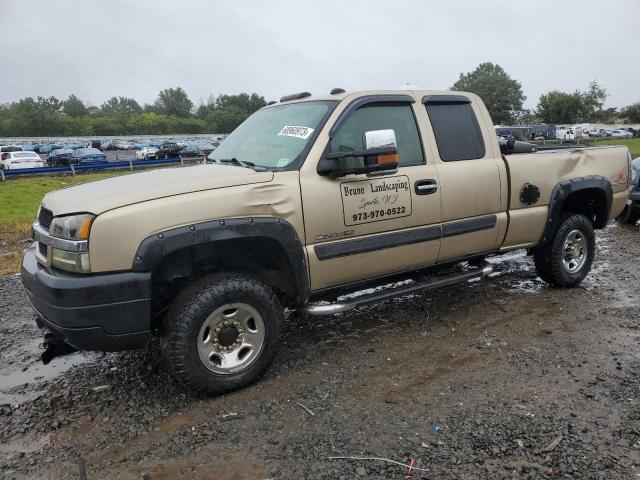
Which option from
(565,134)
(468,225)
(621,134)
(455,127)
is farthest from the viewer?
(621,134)

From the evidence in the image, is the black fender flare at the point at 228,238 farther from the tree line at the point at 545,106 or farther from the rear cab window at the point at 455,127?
the tree line at the point at 545,106

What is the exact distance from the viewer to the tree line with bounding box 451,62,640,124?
86.8 m

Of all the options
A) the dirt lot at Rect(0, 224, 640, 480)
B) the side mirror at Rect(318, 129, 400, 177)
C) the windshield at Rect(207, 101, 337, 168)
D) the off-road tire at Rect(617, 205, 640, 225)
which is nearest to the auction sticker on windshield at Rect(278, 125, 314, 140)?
the windshield at Rect(207, 101, 337, 168)

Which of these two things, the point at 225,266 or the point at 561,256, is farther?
the point at 561,256

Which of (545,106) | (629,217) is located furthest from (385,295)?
(545,106)

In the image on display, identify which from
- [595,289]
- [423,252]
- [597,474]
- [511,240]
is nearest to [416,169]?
[423,252]

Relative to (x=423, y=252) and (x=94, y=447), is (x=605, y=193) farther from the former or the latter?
(x=94, y=447)

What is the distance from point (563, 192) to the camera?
4.92m

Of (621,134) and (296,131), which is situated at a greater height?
(621,134)

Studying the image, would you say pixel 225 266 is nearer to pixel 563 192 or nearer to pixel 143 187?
pixel 143 187

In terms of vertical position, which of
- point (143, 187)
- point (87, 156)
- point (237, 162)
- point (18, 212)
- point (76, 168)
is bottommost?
point (18, 212)

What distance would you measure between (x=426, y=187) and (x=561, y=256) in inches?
82.6

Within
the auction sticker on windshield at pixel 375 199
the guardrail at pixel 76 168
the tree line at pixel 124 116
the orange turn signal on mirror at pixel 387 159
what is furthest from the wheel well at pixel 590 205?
the tree line at pixel 124 116

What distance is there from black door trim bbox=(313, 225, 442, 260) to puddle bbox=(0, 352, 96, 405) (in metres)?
2.11
